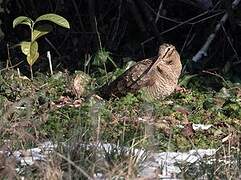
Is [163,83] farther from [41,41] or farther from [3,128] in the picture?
[41,41]

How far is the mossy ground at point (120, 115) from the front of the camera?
5586mm

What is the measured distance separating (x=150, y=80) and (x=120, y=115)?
2.11 ft

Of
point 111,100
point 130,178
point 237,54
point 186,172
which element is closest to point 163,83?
point 111,100

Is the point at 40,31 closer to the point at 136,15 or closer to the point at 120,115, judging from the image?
the point at 136,15

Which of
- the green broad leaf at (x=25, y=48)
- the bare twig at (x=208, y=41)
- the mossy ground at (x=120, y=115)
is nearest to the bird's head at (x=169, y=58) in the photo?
the mossy ground at (x=120, y=115)

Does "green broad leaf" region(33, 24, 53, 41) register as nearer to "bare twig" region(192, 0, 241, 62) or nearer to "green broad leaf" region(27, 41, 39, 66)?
"green broad leaf" region(27, 41, 39, 66)

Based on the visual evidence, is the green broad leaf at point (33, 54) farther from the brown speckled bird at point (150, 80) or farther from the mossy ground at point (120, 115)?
the brown speckled bird at point (150, 80)

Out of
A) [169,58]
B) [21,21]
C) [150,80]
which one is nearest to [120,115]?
[150,80]

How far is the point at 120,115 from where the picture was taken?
272 inches

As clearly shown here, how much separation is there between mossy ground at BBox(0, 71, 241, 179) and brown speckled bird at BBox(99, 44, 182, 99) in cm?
9

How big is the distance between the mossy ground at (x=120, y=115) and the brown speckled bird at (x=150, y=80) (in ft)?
0.29

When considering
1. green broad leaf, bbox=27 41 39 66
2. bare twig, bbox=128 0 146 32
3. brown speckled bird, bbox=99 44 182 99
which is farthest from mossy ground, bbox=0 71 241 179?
bare twig, bbox=128 0 146 32

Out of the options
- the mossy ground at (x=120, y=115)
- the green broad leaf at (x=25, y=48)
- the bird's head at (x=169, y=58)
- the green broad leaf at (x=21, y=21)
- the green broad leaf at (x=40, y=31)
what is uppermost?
the green broad leaf at (x=21, y=21)

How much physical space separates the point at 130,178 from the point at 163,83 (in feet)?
9.84
